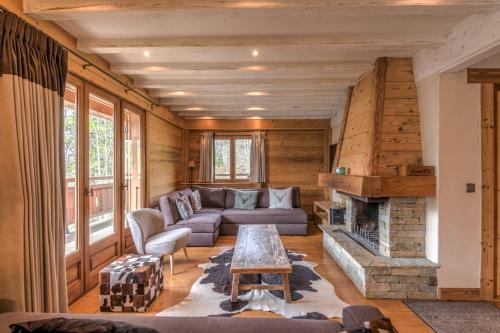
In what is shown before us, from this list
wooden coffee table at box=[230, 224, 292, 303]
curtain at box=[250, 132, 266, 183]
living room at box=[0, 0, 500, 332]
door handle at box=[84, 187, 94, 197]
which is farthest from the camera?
curtain at box=[250, 132, 266, 183]

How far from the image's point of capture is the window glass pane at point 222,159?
6844 mm

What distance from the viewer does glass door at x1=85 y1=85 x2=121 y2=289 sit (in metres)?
3.02

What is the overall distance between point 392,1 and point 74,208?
10.9 ft

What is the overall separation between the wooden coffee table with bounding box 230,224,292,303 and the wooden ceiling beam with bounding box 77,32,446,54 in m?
2.06

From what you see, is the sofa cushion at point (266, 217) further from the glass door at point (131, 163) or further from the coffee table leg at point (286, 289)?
the coffee table leg at point (286, 289)

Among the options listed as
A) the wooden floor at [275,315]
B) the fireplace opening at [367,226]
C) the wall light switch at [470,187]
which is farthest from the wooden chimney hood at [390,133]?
the wooden floor at [275,315]

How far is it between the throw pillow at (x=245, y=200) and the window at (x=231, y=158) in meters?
0.80

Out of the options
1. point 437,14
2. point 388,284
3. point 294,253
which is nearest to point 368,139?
point 437,14

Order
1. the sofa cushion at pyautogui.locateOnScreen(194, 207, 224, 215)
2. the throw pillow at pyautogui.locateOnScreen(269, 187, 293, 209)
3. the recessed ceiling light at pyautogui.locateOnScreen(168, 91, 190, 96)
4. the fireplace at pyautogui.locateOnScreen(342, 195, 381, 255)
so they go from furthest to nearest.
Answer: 1. the throw pillow at pyautogui.locateOnScreen(269, 187, 293, 209)
2. the sofa cushion at pyautogui.locateOnScreen(194, 207, 224, 215)
3. the recessed ceiling light at pyautogui.locateOnScreen(168, 91, 190, 96)
4. the fireplace at pyautogui.locateOnScreen(342, 195, 381, 255)

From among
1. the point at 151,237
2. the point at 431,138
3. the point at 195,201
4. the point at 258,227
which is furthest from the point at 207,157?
the point at 431,138

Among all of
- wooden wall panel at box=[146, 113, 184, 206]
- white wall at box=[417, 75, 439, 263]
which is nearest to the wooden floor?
white wall at box=[417, 75, 439, 263]

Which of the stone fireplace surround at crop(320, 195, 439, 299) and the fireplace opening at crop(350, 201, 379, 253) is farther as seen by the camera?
the fireplace opening at crop(350, 201, 379, 253)

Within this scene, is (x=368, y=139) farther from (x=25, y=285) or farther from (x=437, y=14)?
(x=25, y=285)

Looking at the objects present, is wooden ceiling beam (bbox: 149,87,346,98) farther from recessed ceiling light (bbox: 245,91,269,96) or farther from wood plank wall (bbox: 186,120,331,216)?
wood plank wall (bbox: 186,120,331,216)
